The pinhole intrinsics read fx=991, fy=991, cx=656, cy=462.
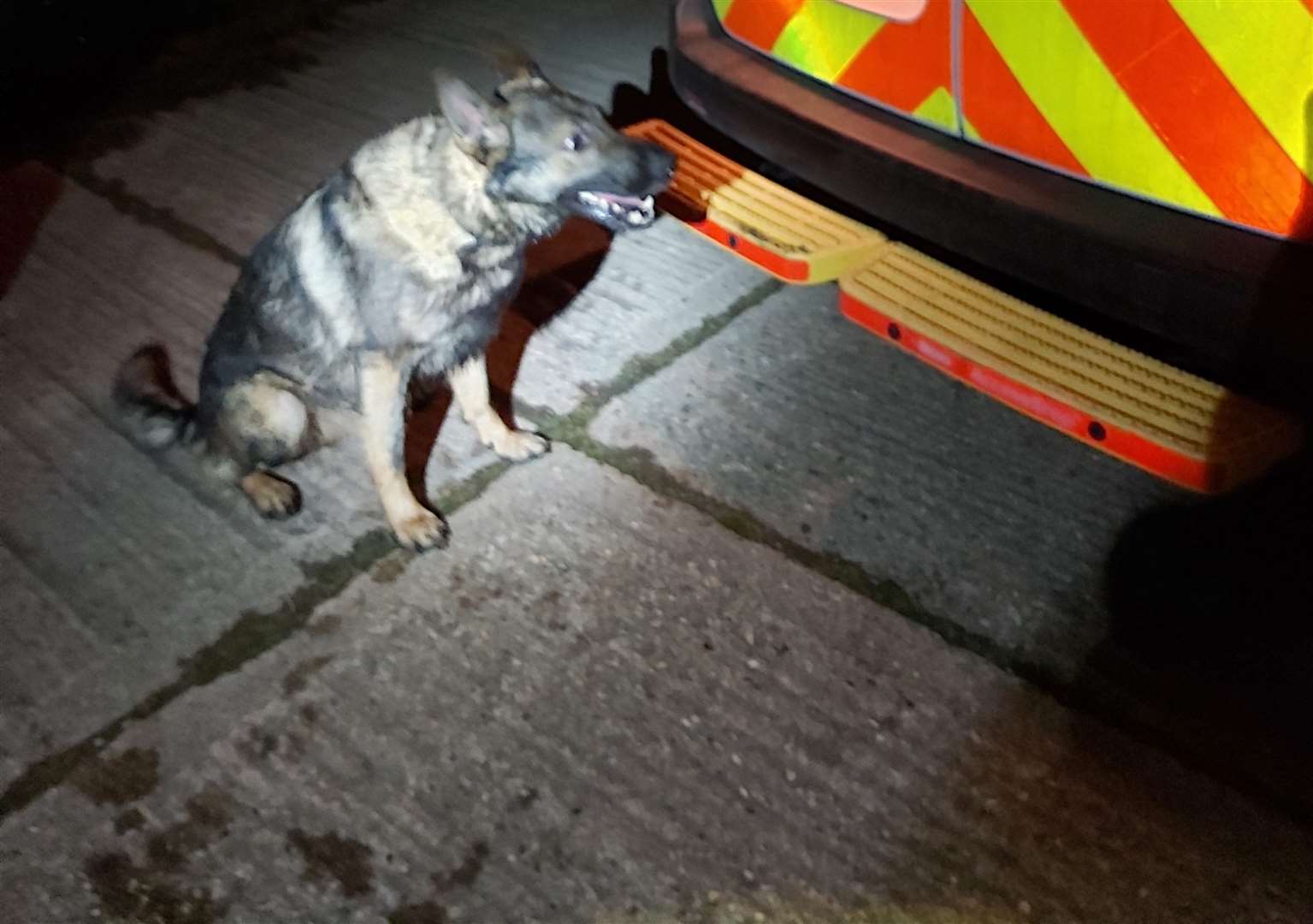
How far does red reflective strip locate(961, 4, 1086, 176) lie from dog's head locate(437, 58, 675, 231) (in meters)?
0.68

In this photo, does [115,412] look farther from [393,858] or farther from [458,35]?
[458,35]

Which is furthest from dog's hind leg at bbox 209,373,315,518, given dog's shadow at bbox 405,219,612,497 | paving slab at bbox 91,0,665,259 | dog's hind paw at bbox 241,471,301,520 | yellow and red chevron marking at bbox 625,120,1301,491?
paving slab at bbox 91,0,665,259

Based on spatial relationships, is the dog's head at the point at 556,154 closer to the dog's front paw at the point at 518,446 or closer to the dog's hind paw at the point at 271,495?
the dog's front paw at the point at 518,446

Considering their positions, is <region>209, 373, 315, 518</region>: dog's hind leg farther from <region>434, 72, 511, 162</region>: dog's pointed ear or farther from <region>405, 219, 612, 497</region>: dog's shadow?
<region>434, 72, 511, 162</region>: dog's pointed ear

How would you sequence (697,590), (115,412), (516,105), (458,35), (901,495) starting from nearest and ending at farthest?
(516,105)
(697,590)
(901,495)
(115,412)
(458,35)

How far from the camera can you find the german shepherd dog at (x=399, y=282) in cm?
223

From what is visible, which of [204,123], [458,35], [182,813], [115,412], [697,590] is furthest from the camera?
[458,35]

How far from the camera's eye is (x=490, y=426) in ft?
9.50

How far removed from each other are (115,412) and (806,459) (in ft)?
7.00

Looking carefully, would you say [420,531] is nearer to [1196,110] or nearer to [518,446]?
[518,446]

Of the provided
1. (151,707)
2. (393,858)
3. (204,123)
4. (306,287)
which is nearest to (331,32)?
(204,123)

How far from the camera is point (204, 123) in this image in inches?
190

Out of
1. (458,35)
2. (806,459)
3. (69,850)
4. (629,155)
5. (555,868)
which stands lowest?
(69,850)

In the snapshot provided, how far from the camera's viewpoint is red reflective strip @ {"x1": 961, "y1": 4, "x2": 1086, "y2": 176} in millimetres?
1979
